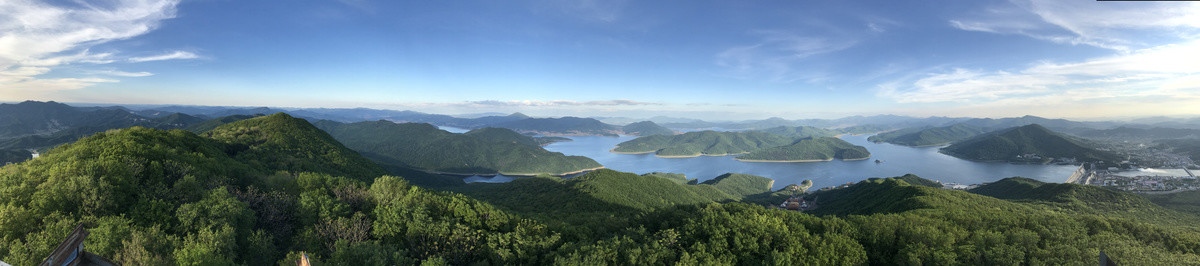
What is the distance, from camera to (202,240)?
13.4m

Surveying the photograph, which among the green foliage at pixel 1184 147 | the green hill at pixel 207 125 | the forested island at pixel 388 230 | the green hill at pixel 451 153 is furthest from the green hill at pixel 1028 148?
the green hill at pixel 207 125

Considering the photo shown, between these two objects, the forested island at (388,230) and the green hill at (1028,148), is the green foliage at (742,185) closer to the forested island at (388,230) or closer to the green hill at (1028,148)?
the forested island at (388,230)

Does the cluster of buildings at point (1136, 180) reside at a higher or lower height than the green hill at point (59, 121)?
lower

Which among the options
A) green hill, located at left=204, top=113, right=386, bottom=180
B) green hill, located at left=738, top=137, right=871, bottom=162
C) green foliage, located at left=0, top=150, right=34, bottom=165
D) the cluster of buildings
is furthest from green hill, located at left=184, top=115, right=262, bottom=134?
the cluster of buildings

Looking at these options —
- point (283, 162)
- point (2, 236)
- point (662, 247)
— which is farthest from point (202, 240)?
point (283, 162)

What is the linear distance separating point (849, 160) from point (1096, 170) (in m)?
70.7

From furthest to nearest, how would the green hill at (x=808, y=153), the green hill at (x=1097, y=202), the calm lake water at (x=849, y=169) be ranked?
the green hill at (x=808, y=153), the calm lake water at (x=849, y=169), the green hill at (x=1097, y=202)

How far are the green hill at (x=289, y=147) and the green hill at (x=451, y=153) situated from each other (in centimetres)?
7568

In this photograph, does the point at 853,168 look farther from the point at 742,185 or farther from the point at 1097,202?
the point at 1097,202

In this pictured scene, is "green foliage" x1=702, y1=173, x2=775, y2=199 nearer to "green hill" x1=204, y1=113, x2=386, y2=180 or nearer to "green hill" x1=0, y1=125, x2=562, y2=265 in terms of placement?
"green hill" x1=204, y1=113, x2=386, y2=180

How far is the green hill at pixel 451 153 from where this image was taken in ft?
473

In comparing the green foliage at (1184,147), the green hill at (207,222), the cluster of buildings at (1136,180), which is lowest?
the cluster of buildings at (1136,180)

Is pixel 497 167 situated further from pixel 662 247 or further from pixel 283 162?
pixel 662 247

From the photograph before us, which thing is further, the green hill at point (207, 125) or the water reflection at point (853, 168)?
the water reflection at point (853, 168)
